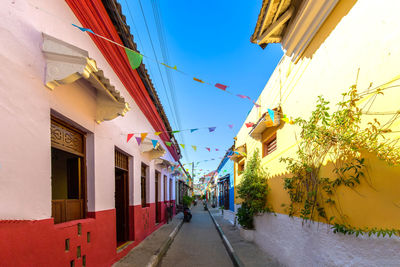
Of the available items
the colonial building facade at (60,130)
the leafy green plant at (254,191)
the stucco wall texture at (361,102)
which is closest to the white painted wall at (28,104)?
the colonial building facade at (60,130)

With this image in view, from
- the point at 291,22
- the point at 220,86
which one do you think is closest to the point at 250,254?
the point at 220,86

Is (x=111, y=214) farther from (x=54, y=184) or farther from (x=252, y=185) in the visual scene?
(x=252, y=185)

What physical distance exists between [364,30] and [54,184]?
19.7 ft

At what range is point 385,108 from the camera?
2477mm

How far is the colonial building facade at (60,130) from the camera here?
2.30 metres

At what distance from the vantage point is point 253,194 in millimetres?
6605

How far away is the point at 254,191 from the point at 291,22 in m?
4.31

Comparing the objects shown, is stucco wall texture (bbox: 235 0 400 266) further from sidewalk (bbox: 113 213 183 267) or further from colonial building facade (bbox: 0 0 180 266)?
colonial building facade (bbox: 0 0 180 266)

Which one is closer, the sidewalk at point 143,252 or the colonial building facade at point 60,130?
the colonial building facade at point 60,130

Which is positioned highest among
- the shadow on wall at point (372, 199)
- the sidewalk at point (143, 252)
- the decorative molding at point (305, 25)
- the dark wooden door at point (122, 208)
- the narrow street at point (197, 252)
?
the decorative molding at point (305, 25)

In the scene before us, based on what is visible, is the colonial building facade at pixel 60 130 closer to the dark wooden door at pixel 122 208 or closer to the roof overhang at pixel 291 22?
the dark wooden door at pixel 122 208

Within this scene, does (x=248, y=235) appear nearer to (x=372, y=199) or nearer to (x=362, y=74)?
(x=372, y=199)

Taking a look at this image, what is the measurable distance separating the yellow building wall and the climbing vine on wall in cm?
9

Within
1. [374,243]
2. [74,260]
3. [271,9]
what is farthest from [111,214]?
[271,9]
